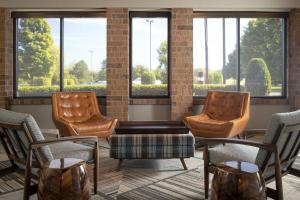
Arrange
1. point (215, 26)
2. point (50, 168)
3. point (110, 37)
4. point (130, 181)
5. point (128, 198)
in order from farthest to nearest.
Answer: point (215, 26) → point (110, 37) → point (130, 181) → point (128, 198) → point (50, 168)

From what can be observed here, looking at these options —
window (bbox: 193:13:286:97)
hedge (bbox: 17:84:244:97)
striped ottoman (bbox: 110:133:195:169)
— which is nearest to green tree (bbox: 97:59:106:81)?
hedge (bbox: 17:84:244:97)

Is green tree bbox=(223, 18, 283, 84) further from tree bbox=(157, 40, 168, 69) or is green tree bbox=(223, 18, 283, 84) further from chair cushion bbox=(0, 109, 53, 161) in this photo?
chair cushion bbox=(0, 109, 53, 161)

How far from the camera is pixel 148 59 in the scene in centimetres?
590

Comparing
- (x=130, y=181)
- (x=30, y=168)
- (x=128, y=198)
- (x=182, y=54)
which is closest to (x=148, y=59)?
(x=182, y=54)

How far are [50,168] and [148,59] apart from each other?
13.8 feet

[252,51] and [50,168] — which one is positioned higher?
[252,51]

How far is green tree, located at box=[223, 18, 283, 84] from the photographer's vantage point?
5.88 metres

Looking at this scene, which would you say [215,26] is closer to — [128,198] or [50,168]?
[128,198]

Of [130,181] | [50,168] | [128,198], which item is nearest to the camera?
[50,168]

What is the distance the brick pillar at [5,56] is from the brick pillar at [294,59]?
17.2ft

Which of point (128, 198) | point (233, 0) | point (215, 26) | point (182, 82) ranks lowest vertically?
point (128, 198)

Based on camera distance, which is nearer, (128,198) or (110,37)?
(128,198)

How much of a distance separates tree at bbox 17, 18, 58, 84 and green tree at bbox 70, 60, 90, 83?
1.26ft

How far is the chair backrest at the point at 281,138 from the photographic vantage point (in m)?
2.17
